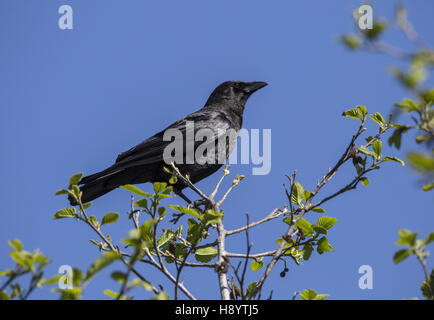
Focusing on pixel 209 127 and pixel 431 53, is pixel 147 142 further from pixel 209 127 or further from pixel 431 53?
pixel 431 53

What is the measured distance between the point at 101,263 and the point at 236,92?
672 cm

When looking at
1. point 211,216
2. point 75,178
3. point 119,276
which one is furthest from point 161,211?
point 119,276

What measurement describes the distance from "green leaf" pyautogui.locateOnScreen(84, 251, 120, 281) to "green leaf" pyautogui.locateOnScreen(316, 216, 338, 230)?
2278 millimetres

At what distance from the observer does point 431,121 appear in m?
2.23

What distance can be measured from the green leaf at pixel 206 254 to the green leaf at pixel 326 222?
88 cm

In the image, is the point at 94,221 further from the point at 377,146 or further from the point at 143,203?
the point at 377,146

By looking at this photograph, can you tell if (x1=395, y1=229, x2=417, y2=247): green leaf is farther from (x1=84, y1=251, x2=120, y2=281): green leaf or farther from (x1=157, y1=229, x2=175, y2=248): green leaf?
(x1=157, y1=229, x2=175, y2=248): green leaf

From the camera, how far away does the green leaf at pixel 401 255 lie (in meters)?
2.15

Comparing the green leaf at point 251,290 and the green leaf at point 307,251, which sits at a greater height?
the green leaf at point 307,251

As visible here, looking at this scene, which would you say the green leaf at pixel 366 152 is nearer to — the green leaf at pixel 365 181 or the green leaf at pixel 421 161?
the green leaf at pixel 365 181

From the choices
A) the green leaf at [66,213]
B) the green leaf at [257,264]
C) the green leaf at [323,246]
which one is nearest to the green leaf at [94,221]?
the green leaf at [66,213]
